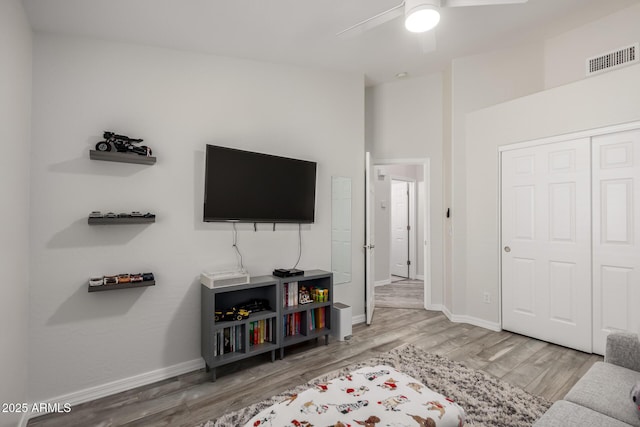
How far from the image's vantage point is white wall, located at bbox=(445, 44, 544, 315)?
3631 mm

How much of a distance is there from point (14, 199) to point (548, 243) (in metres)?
4.36

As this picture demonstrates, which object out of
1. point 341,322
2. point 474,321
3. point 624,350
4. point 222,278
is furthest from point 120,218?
point 474,321

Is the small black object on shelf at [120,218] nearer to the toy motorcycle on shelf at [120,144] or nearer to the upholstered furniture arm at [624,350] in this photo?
the toy motorcycle on shelf at [120,144]

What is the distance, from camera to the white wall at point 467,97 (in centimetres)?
363

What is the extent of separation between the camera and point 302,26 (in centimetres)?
274

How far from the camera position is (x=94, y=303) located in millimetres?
2412

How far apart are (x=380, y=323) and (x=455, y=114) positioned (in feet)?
9.03

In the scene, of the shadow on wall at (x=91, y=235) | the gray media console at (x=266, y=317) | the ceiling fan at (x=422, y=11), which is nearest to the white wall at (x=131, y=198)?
the shadow on wall at (x=91, y=235)

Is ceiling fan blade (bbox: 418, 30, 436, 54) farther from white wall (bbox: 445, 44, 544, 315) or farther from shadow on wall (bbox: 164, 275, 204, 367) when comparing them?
shadow on wall (bbox: 164, 275, 204, 367)

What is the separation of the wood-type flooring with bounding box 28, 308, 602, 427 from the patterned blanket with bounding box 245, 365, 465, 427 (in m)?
0.95

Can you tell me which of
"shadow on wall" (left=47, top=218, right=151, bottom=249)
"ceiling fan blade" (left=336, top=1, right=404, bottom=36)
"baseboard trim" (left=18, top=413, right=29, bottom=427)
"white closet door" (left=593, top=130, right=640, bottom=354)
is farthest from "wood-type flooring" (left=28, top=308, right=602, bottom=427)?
"ceiling fan blade" (left=336, top=1, right=404, bottom=36)

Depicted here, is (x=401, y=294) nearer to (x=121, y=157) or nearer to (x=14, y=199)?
(x=121, y=157)

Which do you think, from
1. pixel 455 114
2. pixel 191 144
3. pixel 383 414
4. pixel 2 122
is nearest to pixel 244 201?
pixel 191 144

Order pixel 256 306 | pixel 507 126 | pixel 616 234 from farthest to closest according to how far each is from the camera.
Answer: pixel 507 126, pixel 256 306, pixel 616 234
